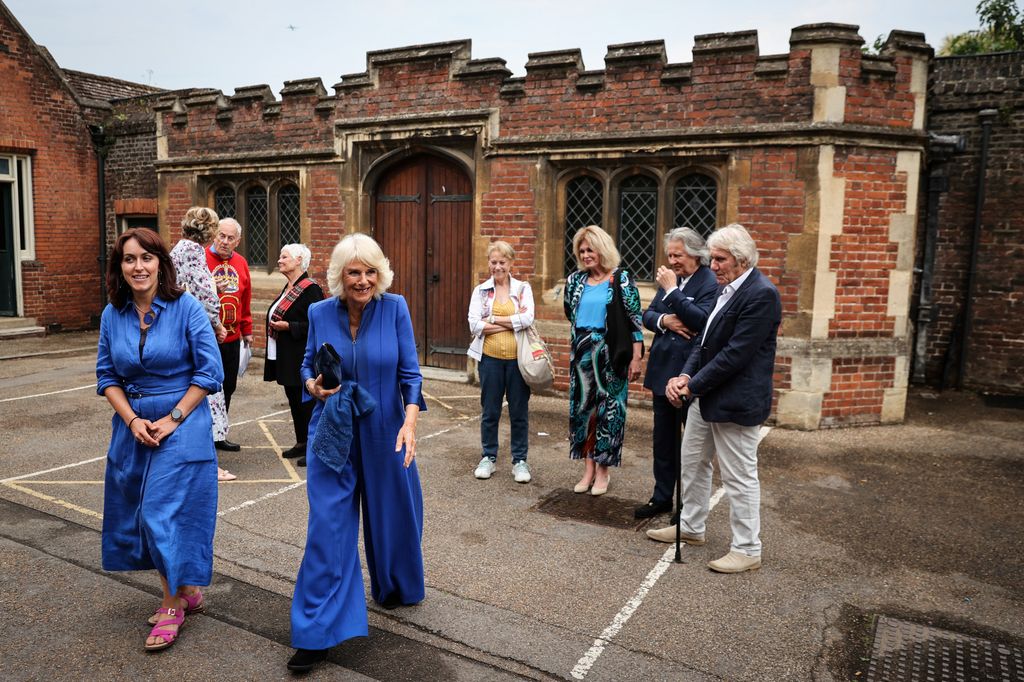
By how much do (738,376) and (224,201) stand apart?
10.3 metres

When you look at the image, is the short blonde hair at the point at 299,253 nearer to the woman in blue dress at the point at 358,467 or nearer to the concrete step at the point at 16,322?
the woman in blue dress at the point at 358,467

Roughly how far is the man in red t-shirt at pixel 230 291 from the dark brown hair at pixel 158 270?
8.29 ft

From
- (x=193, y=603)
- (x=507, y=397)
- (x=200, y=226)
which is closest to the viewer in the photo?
(x=193, y=603)

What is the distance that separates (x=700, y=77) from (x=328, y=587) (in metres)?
6.88

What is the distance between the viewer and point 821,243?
7938 millimetres

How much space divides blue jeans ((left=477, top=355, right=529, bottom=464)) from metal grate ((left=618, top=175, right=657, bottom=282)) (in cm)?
362

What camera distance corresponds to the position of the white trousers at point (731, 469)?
14.6 feet

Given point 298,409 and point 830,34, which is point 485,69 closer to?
point 830,34

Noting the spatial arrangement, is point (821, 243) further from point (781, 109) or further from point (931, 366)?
point (931, 366)

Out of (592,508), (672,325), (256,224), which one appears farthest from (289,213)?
(672,325)

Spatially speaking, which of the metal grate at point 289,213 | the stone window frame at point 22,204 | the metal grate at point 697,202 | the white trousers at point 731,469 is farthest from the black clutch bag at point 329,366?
the stone window frame at point 22,204

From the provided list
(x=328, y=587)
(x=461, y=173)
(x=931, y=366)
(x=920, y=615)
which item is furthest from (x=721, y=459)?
(x=931, y=366)

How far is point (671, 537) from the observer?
4.94 meters

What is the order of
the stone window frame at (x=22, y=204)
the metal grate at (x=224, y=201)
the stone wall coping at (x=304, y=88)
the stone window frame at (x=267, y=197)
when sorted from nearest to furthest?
the stone wall coping at (x=304, y=88), the stone window frame at (x=267, y=197), the metal grate at (x=224, y=201), the stone window frame at (x=22, y=204)
